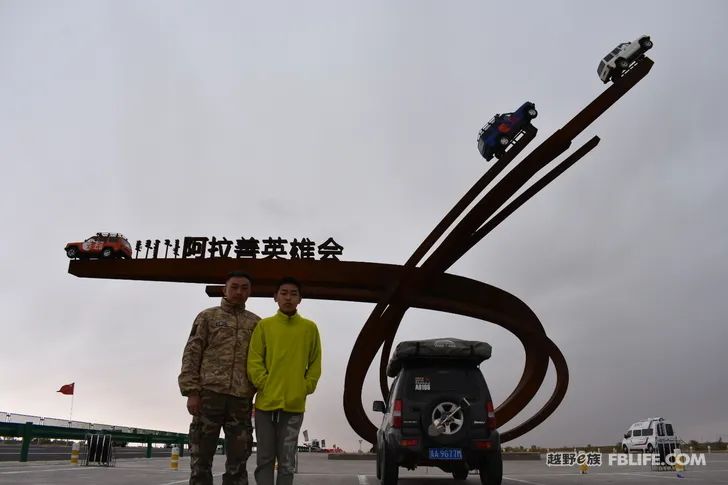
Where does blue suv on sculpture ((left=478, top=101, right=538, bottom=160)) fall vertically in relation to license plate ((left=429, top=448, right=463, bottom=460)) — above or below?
above

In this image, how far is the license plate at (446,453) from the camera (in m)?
6.69

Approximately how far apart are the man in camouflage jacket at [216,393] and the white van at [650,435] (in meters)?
25.3

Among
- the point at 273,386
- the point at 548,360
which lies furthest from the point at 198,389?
the point at 548,360

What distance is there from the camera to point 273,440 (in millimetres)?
4488

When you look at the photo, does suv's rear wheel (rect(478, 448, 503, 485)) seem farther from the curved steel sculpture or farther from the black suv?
the curved steel sculpture

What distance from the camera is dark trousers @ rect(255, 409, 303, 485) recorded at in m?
4.43

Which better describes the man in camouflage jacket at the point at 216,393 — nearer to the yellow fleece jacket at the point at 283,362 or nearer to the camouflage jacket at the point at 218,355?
the camouflage jacket at the point at 218,355

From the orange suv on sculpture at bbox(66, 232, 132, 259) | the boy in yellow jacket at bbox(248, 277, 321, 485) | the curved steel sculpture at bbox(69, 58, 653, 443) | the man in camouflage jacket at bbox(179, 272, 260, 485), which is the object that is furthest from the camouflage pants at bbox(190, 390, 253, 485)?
the orange suv on sculpture at bbox(66, 232, 132, 259)

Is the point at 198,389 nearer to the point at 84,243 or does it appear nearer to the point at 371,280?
the point at 371,280

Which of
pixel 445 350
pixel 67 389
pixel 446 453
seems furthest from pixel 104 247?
pixel 446 453

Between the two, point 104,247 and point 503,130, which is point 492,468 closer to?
point 503,130

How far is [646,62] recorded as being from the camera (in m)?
15.9

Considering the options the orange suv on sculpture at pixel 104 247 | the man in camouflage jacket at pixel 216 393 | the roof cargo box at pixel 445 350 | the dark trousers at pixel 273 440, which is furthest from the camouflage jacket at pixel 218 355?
the orange suv on sculpture at pixel 104 247

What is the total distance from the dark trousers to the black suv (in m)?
2.68
